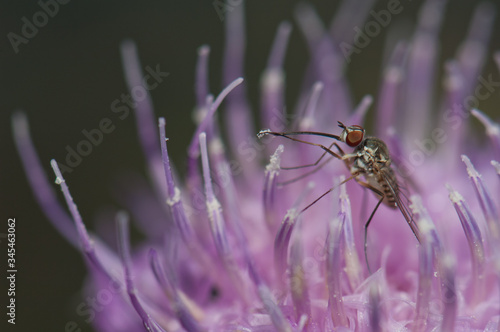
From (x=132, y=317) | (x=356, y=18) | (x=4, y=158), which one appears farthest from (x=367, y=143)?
(x=4, y=158)

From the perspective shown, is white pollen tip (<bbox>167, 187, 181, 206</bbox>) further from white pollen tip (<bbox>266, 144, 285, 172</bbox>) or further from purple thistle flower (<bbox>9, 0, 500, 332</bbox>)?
white pollen tip (<bbox>266, 144, 285, 172</bbox>)

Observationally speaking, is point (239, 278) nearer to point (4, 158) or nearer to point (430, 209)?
point (430, 209)

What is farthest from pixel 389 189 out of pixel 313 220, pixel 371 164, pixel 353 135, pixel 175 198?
pixel 175 198

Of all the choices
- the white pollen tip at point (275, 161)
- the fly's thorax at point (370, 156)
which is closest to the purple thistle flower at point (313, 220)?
the white pollen tip at point (275, 161)

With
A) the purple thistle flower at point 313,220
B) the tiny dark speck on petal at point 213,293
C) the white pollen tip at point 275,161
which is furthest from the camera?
the tiny dark speck on petal at point 213,293

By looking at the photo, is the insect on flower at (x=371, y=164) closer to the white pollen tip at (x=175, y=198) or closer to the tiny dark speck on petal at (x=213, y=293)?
the white pollen tip at (x=175, y=198)

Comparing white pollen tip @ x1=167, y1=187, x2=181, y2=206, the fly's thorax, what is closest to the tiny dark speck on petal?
white pollen tip @ x1=167, y1=187, x2=181, y2=206

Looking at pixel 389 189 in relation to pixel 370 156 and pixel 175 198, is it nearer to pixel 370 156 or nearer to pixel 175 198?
pixel 370 156
